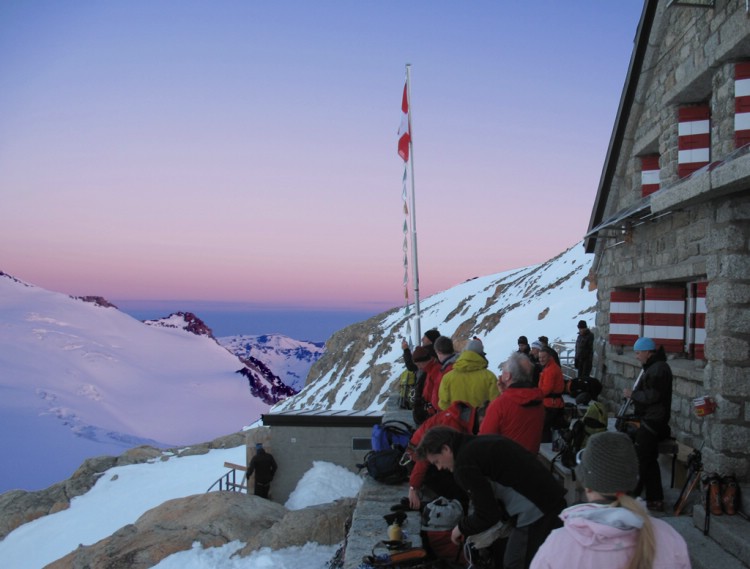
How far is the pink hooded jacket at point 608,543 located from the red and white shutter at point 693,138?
23.3 ft

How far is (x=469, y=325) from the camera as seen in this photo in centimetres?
4825

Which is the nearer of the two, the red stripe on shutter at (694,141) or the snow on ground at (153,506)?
the snow on ground at (153,506)

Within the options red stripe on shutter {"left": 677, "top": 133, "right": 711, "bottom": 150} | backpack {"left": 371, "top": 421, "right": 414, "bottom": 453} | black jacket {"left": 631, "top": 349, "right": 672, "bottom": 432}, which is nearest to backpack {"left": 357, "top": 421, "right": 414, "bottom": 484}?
backpack {"left": 371, "top": 421, "right": 414, "bottom": 453}

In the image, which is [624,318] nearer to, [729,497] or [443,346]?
[443,346]

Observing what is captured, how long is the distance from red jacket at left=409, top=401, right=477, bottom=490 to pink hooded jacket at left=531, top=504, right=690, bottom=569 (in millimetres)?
2779

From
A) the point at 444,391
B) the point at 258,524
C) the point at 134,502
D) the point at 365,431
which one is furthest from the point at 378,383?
the point at 444,391

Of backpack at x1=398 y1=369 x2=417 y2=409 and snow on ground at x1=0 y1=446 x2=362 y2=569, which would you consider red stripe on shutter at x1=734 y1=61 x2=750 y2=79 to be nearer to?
snow on ground at x1=0 y1=446 x2=362 y2=569

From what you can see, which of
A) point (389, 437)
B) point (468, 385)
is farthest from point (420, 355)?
point (468, 385)

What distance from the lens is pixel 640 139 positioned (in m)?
10.3

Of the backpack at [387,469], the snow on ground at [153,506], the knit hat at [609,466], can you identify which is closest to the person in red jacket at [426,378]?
the backpack at [387,469]

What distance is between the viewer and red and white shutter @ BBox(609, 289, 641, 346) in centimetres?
1031

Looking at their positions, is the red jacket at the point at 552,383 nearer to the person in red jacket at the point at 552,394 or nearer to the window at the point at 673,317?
the person in red jacket at the point at 552,394

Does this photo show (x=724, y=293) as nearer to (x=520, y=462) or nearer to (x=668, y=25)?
(x=520, y=462)

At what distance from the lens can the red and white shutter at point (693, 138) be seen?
8109 millimetres
